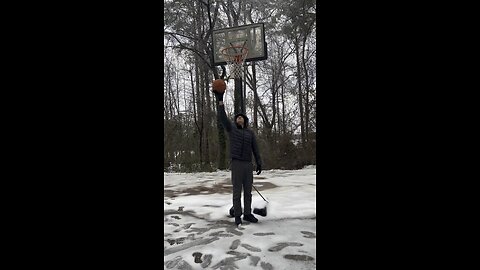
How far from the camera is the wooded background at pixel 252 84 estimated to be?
13.7 m

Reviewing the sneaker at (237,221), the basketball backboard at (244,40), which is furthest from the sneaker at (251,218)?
the basketball backboard at (244,40)

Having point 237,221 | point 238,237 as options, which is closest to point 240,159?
point 237,221

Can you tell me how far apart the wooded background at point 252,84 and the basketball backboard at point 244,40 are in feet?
15.0

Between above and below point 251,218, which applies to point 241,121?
above

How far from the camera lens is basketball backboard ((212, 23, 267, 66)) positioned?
24.3ft

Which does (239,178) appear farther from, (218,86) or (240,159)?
(218,86)

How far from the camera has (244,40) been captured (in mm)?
7699

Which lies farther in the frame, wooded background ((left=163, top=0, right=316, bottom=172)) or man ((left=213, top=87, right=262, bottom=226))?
wooded background ((left=163, top=0, right=316, bottom=172))

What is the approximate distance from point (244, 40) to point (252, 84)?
830 cm

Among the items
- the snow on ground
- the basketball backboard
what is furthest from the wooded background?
the snow on ground

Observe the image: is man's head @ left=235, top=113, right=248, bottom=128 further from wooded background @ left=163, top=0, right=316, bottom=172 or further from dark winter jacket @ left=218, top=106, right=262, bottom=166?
wooded background @ left=163, top=0, right=316, bottom=172

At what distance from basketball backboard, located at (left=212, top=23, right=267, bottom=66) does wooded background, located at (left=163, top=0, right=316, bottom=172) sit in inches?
180

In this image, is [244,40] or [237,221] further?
[244,40]
